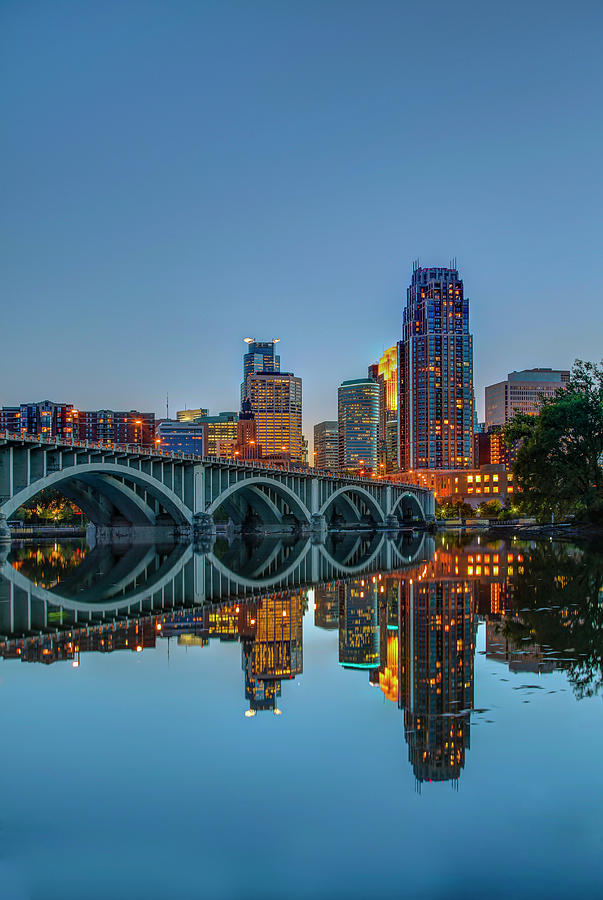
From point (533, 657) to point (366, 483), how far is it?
112021 millimetres

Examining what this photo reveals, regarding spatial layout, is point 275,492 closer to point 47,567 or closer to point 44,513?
point 44,513

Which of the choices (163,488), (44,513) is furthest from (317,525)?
(44,513)

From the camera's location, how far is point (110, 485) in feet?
244

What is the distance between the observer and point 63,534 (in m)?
108

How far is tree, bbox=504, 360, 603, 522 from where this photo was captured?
77.3 m

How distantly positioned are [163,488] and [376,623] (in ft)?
184

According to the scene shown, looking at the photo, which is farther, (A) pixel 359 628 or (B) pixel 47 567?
(B) pixel 47 567

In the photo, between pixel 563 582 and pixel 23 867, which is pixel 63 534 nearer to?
pixel 563 582

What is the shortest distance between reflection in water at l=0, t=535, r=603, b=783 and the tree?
38.2 meters

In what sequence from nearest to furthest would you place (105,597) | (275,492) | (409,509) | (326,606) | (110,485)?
(326,606), (105,597), (110,485), (275,492), (409,509)

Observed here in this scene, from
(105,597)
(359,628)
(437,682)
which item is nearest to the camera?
(437,682)

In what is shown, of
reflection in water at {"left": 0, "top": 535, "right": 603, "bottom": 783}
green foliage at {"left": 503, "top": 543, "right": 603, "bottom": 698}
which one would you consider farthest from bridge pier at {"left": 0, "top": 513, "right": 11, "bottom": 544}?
green foliage at {"left": 503, "top": 543, "right": 603, "bottom": 698}

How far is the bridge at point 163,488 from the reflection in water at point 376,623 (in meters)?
18.3

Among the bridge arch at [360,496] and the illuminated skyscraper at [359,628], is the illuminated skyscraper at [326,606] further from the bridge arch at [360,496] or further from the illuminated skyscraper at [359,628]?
the bridge arch at [360,496]
